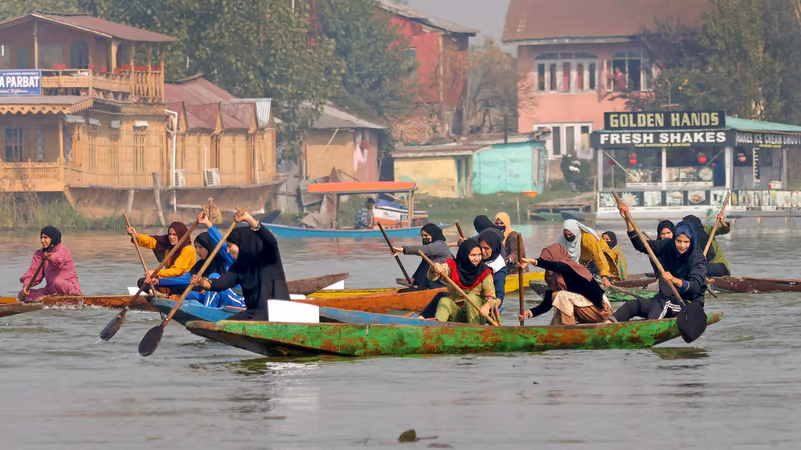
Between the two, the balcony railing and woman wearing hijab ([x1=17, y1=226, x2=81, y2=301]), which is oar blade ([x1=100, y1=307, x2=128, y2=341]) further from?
the balcony railing

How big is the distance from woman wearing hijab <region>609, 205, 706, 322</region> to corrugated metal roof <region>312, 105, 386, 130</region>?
3501 cm

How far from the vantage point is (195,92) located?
44.0 meters

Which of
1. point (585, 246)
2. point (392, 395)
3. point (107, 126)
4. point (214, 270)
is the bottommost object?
point (392, 395)

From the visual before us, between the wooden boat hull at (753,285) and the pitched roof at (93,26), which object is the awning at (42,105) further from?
the wooden boat hull at (753,285)

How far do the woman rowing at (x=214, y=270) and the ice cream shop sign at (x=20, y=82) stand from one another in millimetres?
23742

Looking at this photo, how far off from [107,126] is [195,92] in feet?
17.4

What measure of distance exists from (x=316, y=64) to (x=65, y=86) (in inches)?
472

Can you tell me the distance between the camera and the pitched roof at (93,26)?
3891 centimetres

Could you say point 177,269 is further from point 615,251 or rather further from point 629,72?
point 629,72

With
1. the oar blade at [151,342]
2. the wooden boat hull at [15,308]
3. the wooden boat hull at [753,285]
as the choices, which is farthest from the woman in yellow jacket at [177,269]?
the wooden boat hull at [753,285]

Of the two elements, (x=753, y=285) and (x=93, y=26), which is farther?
(x=93, y=26)

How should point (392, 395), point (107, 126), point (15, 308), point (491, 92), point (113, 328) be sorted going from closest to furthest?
1. point (392, 395)
2. point (113, 328)
3. point (15, 308)
4. point (107, 126)
5. point (491, 92)

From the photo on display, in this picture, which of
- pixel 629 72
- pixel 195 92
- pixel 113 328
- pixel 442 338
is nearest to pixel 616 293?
pixel 442 338

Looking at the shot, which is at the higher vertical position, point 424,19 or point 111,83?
point 424,19
